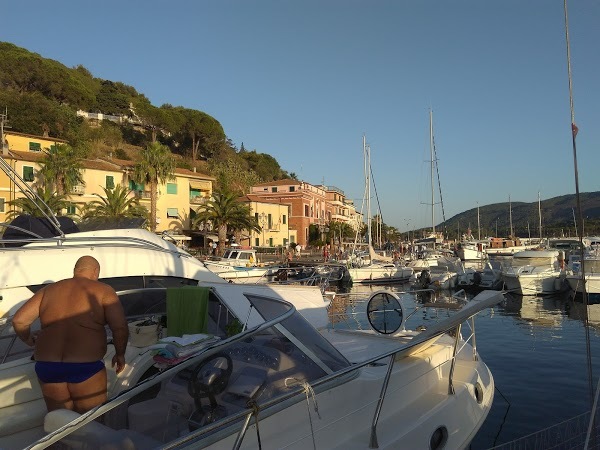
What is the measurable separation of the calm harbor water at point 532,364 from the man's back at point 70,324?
18.2 ft

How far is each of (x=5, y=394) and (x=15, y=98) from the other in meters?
60.7

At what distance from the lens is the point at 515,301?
24172mm

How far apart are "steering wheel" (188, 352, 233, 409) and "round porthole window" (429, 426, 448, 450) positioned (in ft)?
8.05

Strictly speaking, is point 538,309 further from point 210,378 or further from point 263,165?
point 263,165

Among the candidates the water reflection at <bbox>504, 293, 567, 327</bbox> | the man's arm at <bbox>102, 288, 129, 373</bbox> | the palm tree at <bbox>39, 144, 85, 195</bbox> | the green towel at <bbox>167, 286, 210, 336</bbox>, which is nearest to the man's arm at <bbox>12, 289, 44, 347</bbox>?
the man's arm at <bbox>102, 288, 129, 373</bbox>

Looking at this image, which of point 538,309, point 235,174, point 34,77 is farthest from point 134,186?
point 538,309

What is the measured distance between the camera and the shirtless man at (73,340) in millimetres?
3588

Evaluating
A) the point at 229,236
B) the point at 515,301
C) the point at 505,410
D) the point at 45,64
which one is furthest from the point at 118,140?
the point at 505,410

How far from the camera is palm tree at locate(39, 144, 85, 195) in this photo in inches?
1489

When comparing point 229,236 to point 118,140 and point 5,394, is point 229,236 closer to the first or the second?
point 118,140

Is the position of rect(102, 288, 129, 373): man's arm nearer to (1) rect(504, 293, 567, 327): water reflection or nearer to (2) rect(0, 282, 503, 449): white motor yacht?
(2) rect(0, 282, 503, 449): white motor yacht

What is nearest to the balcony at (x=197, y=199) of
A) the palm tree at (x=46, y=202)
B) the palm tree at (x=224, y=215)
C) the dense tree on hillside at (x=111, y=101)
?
the palm tree at (x=224, y=215)

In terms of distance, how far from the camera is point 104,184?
43969mm

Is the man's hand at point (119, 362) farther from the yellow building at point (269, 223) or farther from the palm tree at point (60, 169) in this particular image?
the yellow building at point (269, 223)
